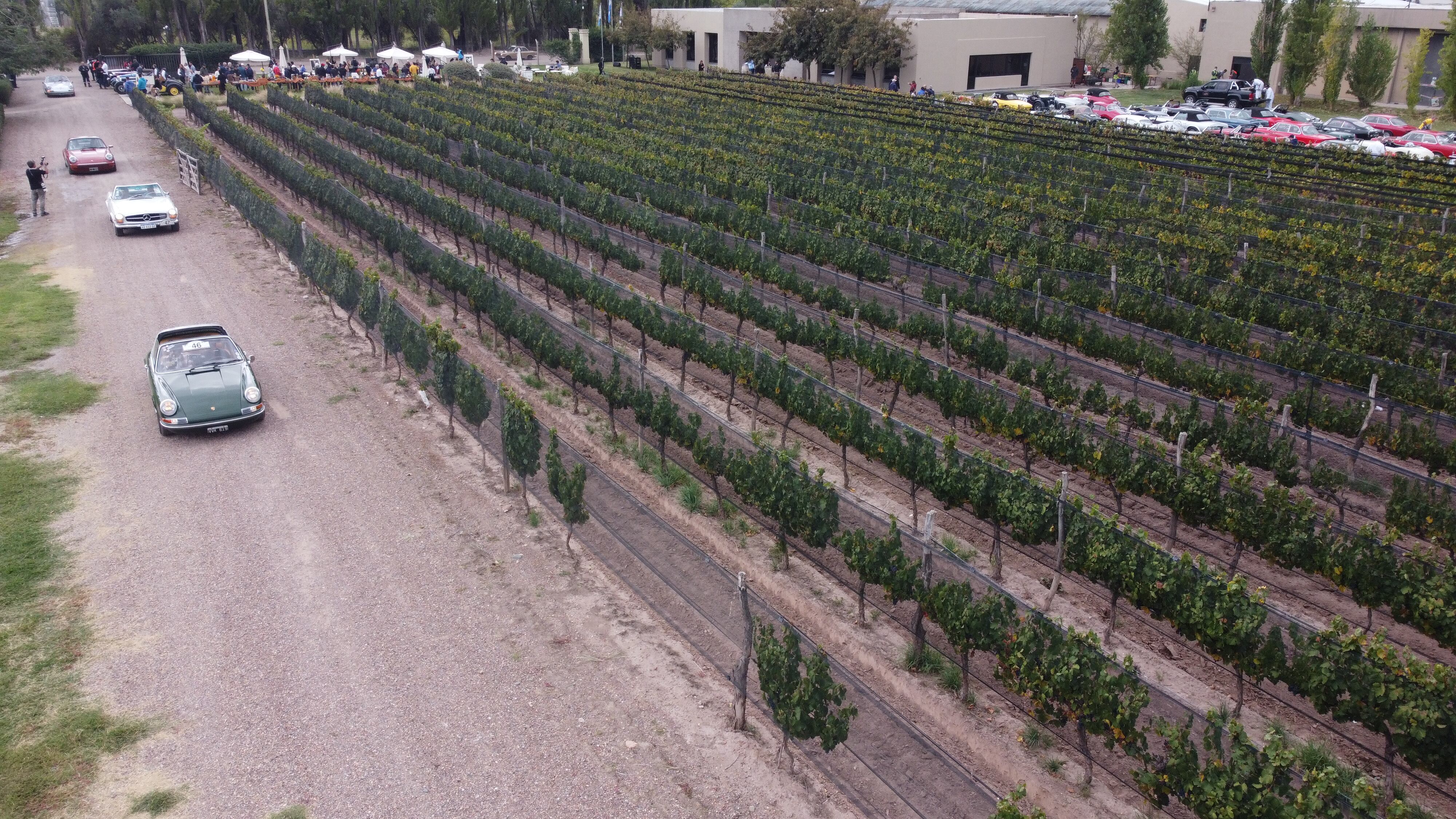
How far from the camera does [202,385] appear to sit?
1608cm

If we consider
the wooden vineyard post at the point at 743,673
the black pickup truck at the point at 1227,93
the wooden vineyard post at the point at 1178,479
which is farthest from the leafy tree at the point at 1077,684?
the black pickup truck at the point at 1227,93

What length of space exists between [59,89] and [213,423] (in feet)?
180

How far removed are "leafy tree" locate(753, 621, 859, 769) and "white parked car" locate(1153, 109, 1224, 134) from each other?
41.4m

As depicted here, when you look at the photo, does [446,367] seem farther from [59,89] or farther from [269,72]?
[269,72]

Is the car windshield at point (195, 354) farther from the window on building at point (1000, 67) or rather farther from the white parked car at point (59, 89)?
the window on building at point (1000, 67)

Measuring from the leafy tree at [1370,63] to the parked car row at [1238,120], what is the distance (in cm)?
174

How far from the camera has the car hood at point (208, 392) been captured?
51.7ft

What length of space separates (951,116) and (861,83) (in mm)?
20024

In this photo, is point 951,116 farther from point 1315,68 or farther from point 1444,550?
point 1444,550

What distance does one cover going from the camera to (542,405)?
685 inches

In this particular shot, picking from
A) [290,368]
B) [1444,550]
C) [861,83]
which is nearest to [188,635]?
[290,368]

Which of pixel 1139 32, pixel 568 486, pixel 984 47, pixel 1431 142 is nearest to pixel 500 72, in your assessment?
pixel 984 47

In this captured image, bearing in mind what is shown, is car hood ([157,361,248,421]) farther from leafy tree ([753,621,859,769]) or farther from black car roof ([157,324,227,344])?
leafy tree ([753,621,859,769])

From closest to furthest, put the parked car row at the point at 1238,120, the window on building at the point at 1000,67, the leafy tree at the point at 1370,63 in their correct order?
A: 1. the parked car row at the point at 1238,120
2. the leafy tree at the point at 1370,63
3. the window on building at the point at 1000,67
